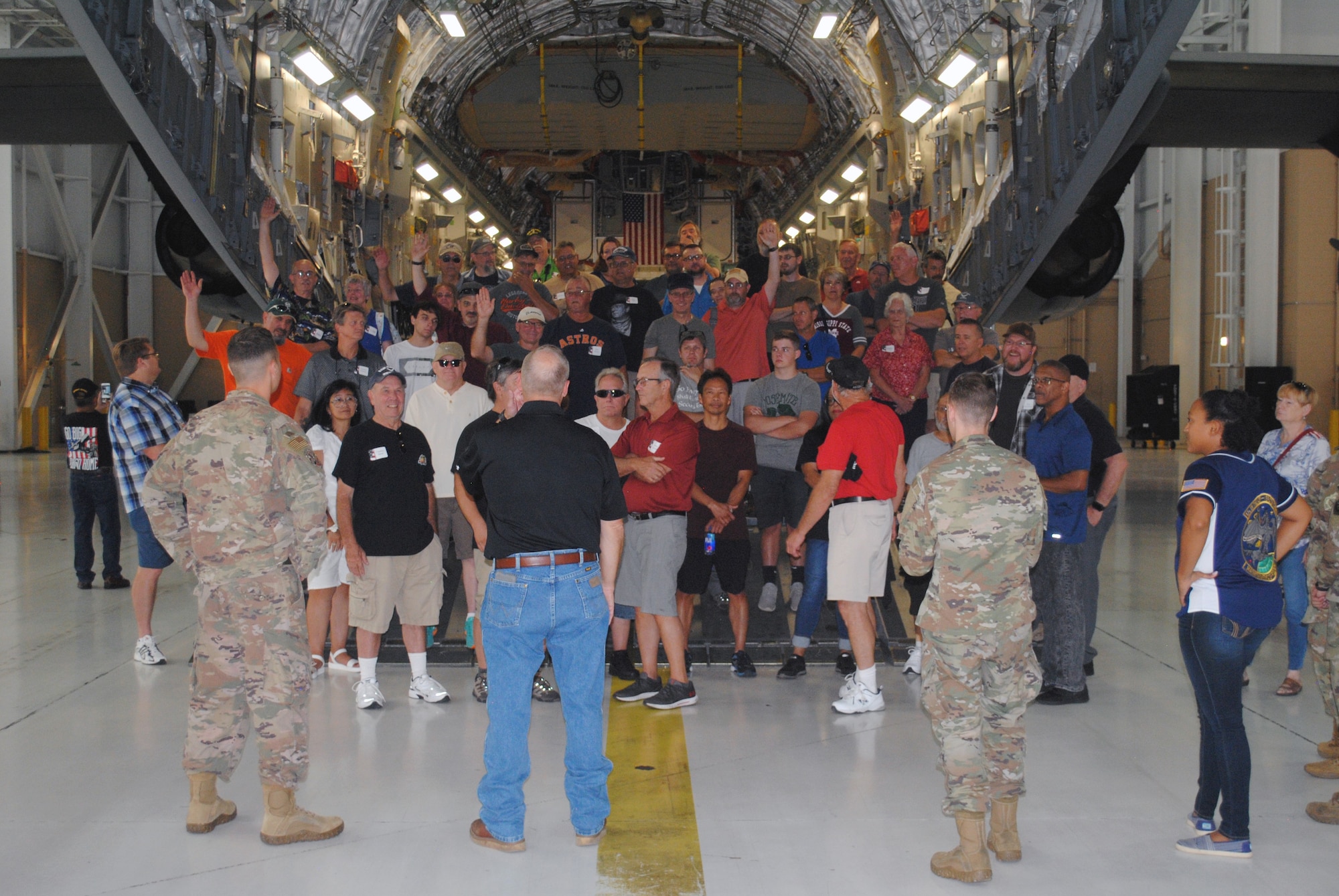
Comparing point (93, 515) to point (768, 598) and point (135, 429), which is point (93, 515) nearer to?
point (135, 429)

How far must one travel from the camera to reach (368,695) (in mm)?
5430

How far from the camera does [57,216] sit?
73.5 ft

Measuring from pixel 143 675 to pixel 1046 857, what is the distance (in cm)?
482

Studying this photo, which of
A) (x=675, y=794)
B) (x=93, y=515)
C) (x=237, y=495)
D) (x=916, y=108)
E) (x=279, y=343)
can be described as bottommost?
(x=675, y=794)

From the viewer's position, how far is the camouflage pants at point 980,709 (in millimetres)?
3537

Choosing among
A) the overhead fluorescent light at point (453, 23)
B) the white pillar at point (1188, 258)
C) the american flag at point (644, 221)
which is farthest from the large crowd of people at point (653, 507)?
the american flag at point (644, 221)

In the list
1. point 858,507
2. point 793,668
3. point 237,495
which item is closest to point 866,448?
point 858,507

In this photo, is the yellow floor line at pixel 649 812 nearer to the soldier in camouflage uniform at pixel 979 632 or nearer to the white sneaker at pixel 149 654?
the soldier in camouflage uniform at pixel 979 632

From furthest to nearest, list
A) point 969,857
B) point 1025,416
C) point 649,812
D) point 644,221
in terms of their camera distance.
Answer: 1. point 644,221
2. point 1025,416
3. point 649,812
4. point 969,857

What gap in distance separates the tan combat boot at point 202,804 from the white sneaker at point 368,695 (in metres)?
1.49

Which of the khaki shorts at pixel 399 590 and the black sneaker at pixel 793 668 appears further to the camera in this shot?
the black sneaker at pixel 793 668

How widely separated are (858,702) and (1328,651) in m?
2.07

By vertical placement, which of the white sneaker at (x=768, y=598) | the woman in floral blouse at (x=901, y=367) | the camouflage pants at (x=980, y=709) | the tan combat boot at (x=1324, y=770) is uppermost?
the woman in floral blouse at (x=901, y=367)

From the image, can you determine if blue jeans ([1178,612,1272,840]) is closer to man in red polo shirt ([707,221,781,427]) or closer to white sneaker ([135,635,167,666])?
man in red polo shirt ([707,221,781,427])
